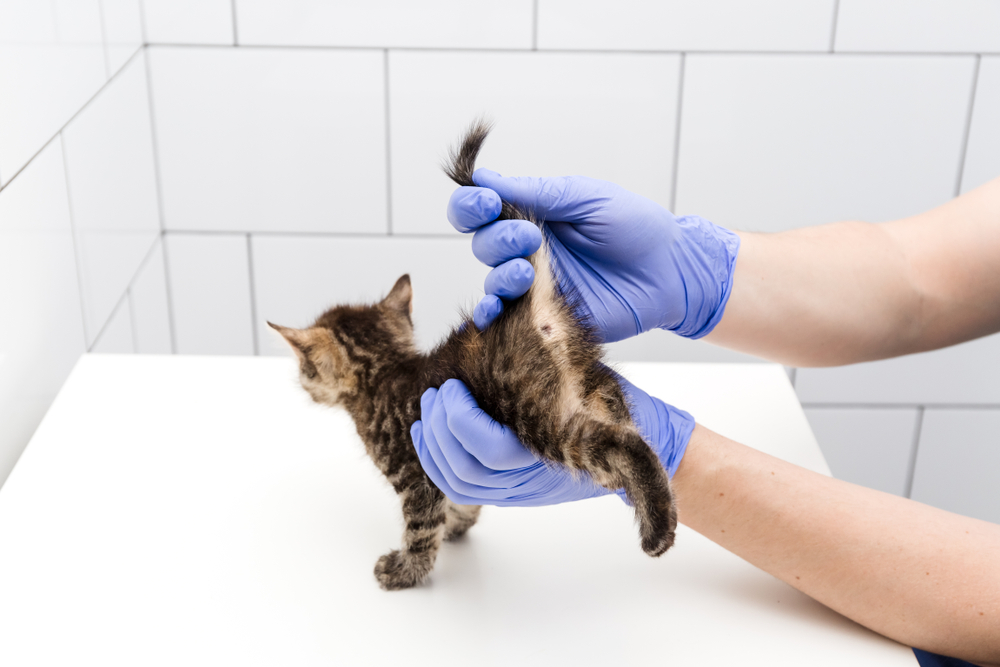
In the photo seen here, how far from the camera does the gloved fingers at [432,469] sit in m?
0.85

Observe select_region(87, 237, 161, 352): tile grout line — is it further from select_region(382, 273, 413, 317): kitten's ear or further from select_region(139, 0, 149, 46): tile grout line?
select_region(382, 273, 413, 317): kitten's ear

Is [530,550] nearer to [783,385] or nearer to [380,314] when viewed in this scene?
[380,314]

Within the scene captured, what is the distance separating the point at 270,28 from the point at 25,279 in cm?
78

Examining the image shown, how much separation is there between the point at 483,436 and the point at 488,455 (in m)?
0.02

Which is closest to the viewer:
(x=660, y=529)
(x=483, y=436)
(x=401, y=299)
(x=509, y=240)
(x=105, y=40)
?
(x=660, y=529)

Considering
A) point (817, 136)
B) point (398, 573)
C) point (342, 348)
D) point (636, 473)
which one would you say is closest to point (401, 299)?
point (342, 348)

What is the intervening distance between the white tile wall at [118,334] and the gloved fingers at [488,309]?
0.76 metres

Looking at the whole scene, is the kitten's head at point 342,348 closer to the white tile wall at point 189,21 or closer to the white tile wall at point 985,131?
the white tile wall at point 189,21

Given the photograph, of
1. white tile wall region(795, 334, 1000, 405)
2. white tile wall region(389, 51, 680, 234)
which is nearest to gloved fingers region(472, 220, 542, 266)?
white tile wall region(389, 51, 680, 234)

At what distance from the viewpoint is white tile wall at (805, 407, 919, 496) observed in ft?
6.22

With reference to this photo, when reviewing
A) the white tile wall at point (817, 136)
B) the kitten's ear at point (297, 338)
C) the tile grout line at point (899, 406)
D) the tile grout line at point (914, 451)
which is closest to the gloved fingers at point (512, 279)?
the kitten's ear at point (297, 338)

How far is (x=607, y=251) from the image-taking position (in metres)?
1.06

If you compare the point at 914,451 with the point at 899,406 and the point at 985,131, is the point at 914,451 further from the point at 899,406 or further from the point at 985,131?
the point at 985,131

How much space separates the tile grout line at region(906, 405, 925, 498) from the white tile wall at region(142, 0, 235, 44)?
1715 mm
